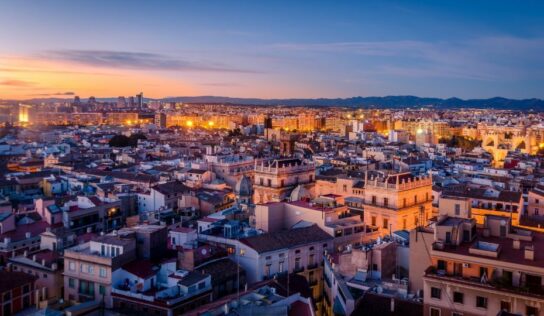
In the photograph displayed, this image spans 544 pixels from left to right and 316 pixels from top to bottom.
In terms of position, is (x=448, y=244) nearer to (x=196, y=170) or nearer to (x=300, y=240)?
(x=300, y=240)

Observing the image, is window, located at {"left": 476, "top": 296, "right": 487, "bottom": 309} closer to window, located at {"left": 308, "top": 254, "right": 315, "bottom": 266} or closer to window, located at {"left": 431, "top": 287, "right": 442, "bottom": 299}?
window, located at {"left": 431, "top": 287, "right": 442, "bottom": 299}

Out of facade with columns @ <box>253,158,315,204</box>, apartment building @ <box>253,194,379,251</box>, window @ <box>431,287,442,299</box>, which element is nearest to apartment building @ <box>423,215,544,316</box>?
window @ <box>431,287,442,299</box>

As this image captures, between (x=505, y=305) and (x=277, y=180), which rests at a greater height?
(x=277, y=180)

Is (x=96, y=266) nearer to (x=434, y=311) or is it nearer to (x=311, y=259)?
(x=311, y=259)

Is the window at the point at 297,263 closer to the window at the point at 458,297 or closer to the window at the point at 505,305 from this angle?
the window at the point at 458,297

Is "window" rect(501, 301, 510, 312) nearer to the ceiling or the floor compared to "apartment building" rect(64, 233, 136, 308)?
nearer to the ceiling

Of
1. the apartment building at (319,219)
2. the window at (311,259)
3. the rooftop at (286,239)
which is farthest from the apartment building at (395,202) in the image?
the window at (311,259)

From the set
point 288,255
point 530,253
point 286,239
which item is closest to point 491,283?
point 530,253

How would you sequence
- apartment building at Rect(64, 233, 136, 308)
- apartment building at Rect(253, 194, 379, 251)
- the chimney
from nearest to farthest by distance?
1. the chimney
2. apartment building at Rect(64, 233, 136, 308)
3. apartment building at Rect(253, 194, 379, 251)

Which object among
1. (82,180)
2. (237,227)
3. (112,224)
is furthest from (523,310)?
(82,180)
